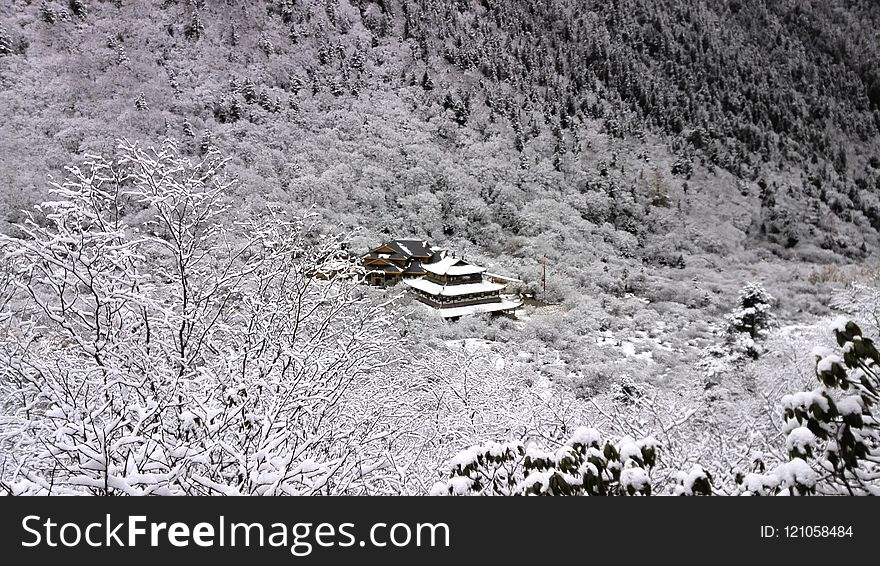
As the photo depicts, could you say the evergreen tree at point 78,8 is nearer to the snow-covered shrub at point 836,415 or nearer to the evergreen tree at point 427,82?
the evergreen tree at point 427,82

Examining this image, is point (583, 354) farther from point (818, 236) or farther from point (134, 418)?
point (818, 236)

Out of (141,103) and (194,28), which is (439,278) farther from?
(194,28)

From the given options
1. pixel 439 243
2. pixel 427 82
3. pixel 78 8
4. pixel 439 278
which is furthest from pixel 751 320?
pixel 78 8

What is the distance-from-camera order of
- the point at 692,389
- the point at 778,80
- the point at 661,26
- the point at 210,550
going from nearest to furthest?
the point at 210,550 → the point at 692,389 → the point at 778,80 → the point at 661,26

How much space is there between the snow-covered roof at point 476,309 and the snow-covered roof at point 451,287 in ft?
2.58

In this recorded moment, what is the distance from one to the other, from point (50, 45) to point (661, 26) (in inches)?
2693

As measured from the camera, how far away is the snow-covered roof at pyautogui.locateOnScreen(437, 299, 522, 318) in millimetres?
23484

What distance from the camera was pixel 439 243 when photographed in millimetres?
35656

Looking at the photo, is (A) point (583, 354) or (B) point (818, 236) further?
(B) point (818, 236)

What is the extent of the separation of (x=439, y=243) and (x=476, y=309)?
1238cm

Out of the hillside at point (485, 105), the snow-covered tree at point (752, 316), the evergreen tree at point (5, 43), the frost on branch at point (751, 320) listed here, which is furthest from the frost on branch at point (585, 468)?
the evergreen tree at point (5, 43)

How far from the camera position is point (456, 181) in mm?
42125

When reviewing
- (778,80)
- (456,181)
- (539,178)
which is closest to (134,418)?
(456,181)

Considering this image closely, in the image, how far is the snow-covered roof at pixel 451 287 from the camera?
24969 mm
